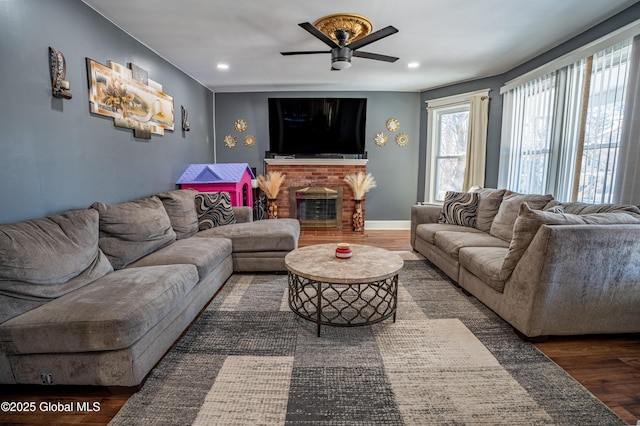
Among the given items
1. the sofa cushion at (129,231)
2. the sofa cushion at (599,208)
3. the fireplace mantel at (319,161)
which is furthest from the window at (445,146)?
the sofa cushion at (129,231)

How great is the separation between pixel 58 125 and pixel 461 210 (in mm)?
3850

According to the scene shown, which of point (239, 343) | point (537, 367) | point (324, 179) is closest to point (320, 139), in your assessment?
point (324, 179)

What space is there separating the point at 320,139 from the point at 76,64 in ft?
→ 11.5

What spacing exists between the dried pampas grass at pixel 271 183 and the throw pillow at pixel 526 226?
3888mm

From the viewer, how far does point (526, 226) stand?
1.93m

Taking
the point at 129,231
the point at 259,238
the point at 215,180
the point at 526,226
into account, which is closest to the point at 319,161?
the point at 215,180

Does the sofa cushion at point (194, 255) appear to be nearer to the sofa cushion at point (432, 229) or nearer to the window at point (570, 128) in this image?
the sofa cushion at point (432, 229)

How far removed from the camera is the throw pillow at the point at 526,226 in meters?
1.87

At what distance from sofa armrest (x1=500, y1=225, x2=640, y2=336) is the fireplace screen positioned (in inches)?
146

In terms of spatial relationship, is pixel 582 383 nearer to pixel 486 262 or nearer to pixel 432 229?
pixel 486 262

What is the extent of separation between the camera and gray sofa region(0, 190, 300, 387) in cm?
142

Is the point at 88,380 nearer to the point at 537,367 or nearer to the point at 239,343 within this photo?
the point at 239,343

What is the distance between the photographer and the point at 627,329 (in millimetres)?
1973

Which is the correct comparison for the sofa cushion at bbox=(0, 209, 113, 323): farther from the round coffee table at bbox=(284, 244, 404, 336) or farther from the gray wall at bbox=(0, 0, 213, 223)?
the round coffee table at bbox=(284, 244, 404, 336)
